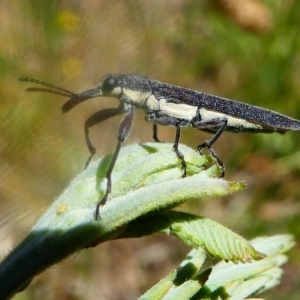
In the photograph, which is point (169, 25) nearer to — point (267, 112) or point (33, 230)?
point (267, 112)

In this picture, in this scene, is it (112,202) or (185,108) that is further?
(185,108)

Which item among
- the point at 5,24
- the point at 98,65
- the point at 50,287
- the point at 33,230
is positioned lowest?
the point at 33,230

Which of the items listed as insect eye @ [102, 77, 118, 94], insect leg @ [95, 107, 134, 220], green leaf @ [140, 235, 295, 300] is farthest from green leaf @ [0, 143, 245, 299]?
insect eye @ [102, 77, 118, 94]

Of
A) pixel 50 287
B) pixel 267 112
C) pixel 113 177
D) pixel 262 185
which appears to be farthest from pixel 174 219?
pixel 262 185

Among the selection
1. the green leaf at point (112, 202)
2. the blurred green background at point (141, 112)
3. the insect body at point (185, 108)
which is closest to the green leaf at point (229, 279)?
the green leaf at point (112, 202)

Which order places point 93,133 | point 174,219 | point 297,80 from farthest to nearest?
1. point 297,80
2. point 93,133
3. point 174,219

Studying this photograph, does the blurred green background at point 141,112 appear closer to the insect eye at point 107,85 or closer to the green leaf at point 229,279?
the insect eye at point 107,85

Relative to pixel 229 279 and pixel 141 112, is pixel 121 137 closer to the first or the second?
pixel 141 112

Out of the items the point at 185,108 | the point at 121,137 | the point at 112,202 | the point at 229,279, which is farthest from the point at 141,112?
the point at 112,202
